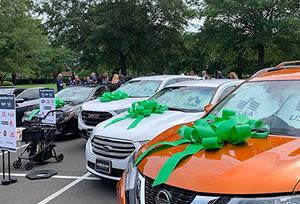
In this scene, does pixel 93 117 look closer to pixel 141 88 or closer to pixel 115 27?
pixel 141 88

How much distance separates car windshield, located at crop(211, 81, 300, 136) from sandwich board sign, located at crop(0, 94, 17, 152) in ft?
11.7

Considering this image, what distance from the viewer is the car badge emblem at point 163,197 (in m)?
2.72

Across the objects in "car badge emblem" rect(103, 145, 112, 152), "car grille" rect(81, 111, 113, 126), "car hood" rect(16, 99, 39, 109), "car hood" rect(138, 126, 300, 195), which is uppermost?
"car hood" rect(138, 126, 300, 195)

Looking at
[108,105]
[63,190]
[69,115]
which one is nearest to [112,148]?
[63,190]

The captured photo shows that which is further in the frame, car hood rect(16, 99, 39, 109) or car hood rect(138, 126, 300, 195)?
car hood rect(16, 99, 39, 109)

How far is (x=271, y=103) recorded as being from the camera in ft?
12.8

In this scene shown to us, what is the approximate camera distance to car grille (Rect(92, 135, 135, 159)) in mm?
5511

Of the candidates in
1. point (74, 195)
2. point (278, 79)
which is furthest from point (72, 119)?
point (278, 79)

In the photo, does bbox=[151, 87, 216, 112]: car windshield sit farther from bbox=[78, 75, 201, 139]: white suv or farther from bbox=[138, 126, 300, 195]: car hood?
bbox=[138, 126, 300, 195]: car hood

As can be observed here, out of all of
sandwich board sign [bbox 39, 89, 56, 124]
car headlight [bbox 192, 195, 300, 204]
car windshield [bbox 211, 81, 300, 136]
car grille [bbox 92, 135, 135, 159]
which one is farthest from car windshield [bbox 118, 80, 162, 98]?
car headlight [bbox 192, 195, 300, 204]

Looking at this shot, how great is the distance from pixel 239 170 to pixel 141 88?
26.3ft

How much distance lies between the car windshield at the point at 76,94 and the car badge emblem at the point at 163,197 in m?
8.60

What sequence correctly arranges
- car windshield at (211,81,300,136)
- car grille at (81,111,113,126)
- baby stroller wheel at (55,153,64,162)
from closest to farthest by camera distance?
car windshield at (211,81,300,136) → baby stroller wheel at (55,153,64,162) → car grille at (81,111,113,126)

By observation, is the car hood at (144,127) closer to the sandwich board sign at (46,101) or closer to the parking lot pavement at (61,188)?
the parking lot pavement at (61,188)
